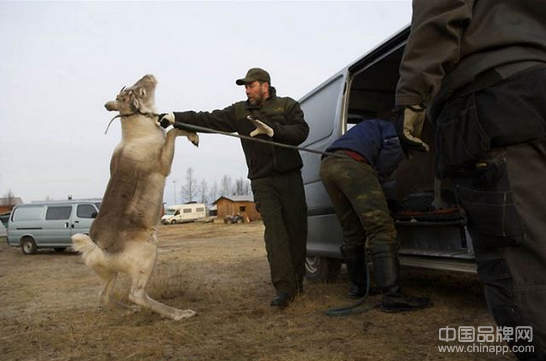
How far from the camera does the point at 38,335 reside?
11.4 ft

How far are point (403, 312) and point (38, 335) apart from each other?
2889 millimetres

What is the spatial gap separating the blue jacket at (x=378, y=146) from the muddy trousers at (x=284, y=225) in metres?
0.64

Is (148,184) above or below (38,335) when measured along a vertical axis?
above

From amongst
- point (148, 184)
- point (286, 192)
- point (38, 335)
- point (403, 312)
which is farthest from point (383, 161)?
point (38, 335)

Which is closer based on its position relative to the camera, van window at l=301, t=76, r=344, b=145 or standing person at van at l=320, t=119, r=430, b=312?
standing person at van at l=320, t=119, r=430, b=312

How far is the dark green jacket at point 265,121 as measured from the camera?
13.7 ft

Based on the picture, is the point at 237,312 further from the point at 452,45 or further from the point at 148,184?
the point at 452,45

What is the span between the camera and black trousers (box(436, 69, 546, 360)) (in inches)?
65.4

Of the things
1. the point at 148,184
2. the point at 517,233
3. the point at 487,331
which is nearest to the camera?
the point at 517,233

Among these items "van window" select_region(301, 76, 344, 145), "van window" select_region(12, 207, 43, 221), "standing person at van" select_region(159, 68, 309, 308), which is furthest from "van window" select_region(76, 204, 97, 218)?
"standing person at van" select_region(159, 68, 309, 308)

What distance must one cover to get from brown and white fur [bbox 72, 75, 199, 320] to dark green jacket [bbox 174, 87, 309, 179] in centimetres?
35

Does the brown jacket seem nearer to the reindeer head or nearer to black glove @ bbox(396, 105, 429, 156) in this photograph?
black glove @ bbox(396, 105, 429, 156)

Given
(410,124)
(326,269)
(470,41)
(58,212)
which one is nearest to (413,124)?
Result: (410,124)

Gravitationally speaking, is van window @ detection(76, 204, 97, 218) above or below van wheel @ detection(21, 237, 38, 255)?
above
